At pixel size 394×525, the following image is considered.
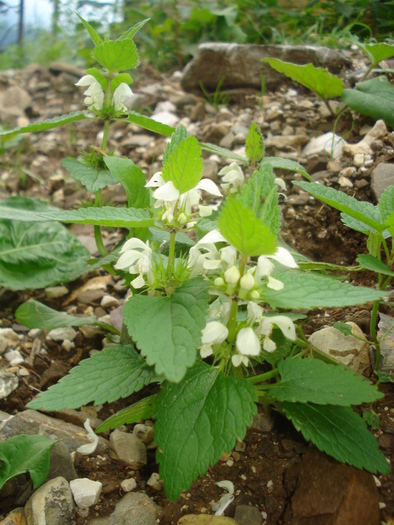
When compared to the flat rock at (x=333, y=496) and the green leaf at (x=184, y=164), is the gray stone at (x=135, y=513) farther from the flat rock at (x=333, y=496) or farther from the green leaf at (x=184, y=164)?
the green leaf at (x=184, y=164)

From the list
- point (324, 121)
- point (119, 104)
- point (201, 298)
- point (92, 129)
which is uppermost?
point (119, 104)

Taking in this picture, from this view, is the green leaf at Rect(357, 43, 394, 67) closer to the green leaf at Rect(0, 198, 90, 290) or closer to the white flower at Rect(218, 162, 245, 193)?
the white flower at Rect(218, 162, 245, 193)

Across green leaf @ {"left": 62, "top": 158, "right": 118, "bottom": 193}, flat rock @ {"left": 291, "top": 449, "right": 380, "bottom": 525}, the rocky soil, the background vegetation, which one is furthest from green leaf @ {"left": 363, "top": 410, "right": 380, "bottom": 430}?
the background vegetation

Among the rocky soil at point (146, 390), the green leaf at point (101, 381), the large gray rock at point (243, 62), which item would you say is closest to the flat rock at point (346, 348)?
the rocky soil at point (146, 390)

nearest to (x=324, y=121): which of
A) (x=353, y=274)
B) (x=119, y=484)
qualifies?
(x=353, y=274)

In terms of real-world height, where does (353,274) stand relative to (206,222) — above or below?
below

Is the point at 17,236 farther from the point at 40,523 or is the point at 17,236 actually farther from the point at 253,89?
the point at 253,89
